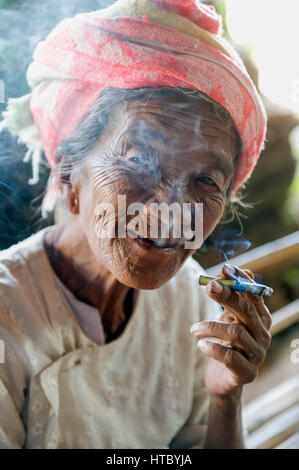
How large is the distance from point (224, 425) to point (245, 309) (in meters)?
0.50

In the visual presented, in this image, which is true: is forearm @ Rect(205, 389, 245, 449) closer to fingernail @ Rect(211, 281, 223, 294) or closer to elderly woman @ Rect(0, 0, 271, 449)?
elderly woman @ Rect(0, 0, 271, 449)

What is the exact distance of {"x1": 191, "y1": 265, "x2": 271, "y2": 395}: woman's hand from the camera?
0.85 metres

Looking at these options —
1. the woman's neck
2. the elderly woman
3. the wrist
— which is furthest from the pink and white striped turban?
the wrist

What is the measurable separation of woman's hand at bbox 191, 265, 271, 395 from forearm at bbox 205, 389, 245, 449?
220 mm

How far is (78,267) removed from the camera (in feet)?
3.75

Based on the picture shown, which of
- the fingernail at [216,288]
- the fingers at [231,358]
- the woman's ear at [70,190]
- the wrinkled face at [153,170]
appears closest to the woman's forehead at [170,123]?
the wrinkled face at [153,170]

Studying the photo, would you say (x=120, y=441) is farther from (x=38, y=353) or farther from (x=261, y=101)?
(x=261, y=101)

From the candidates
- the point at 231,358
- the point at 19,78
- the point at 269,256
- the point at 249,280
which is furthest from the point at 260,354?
the point at 19,78

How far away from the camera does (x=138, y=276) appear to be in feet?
2.90

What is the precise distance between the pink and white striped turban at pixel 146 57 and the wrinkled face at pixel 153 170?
0.16 ft

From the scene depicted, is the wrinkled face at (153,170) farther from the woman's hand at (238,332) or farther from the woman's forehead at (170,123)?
the woman's hand at (238,332)

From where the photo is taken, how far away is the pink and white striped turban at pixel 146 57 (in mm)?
809
